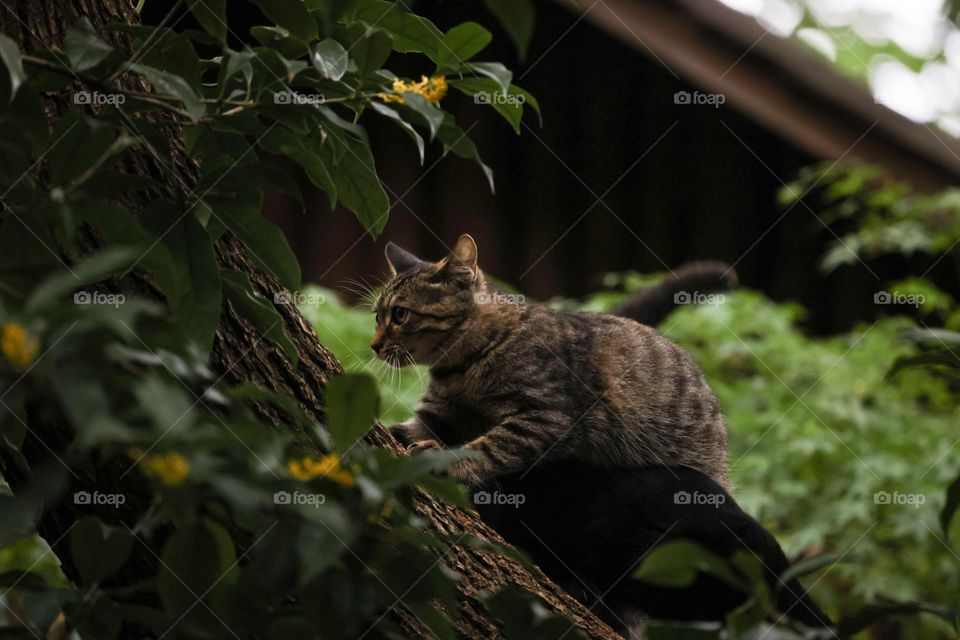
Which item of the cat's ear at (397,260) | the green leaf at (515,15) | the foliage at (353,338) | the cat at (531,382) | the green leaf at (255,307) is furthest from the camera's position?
the foliage at (353,338)

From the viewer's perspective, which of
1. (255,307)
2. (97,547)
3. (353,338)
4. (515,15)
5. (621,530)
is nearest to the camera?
(515,15)

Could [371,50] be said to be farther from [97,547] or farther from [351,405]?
[97,547]

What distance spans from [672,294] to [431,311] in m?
0.83

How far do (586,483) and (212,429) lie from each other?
176 centimetres

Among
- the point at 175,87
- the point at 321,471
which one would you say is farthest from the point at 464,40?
the point at 321,471

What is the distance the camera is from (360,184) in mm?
1698

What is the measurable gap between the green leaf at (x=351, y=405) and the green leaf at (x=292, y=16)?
0.59m

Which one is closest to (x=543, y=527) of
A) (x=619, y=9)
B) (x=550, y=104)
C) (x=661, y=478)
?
(x=661, y=478)

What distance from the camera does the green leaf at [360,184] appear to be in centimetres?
166

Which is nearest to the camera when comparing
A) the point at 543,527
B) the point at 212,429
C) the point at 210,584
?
the point at 212,429

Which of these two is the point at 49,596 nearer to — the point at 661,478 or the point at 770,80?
the point at 661,478

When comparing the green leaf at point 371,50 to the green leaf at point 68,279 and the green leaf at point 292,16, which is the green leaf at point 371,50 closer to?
the green leaf at point 292,16

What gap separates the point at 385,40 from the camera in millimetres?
1413

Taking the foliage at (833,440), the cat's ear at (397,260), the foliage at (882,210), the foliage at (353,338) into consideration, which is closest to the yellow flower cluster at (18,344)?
the cat's ear at (397,260)
